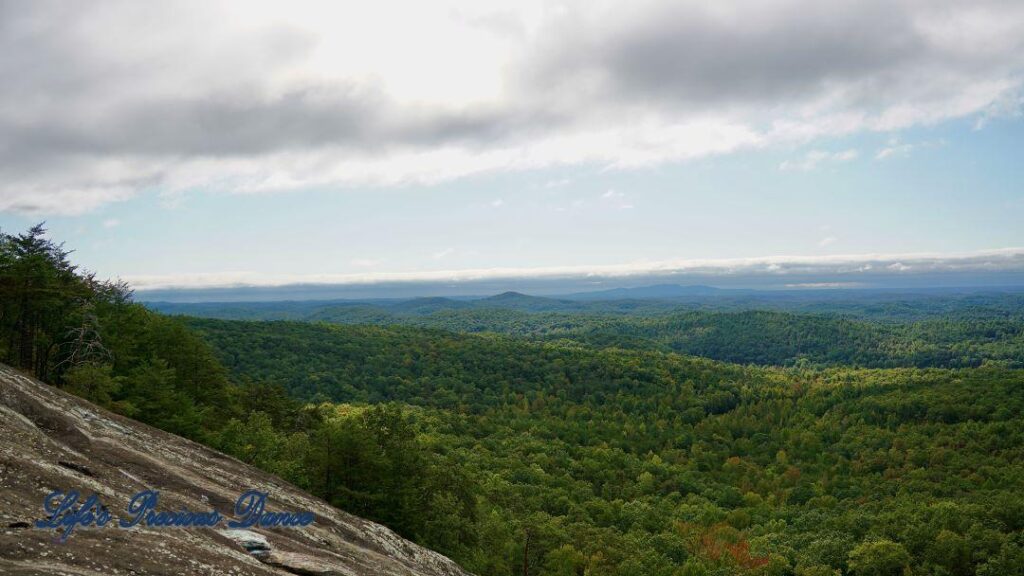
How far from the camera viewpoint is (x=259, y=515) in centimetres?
2100

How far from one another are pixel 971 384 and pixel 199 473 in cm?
24296

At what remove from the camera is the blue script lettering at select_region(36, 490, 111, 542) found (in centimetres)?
1351

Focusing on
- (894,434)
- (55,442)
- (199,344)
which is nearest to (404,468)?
(55,442)

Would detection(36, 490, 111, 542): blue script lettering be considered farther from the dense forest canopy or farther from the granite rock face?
the dense forest canopy

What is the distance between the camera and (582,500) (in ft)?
370

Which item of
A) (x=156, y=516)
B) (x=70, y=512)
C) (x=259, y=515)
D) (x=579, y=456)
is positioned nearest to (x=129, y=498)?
(x=156, y=516)

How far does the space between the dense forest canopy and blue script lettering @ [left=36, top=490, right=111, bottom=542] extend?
2426 centimetres

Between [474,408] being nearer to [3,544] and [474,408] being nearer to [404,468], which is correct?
[404,468]

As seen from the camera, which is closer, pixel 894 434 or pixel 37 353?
pixel 37 353

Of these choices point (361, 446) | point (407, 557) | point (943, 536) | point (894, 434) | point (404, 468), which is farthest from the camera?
point (894, 434)

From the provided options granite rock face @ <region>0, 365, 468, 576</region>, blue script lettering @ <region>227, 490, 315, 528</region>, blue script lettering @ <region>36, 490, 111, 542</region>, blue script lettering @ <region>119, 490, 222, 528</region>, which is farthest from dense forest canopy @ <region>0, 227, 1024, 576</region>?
blue script lettering @ <region>36, 490, 111, 542</region>

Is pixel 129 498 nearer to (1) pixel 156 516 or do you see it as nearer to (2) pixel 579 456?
(1) pixel 156 516

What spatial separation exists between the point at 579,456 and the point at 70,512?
140512 mm

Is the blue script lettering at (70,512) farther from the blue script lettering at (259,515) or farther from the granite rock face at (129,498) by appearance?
the blue script lettering at (259,515)
